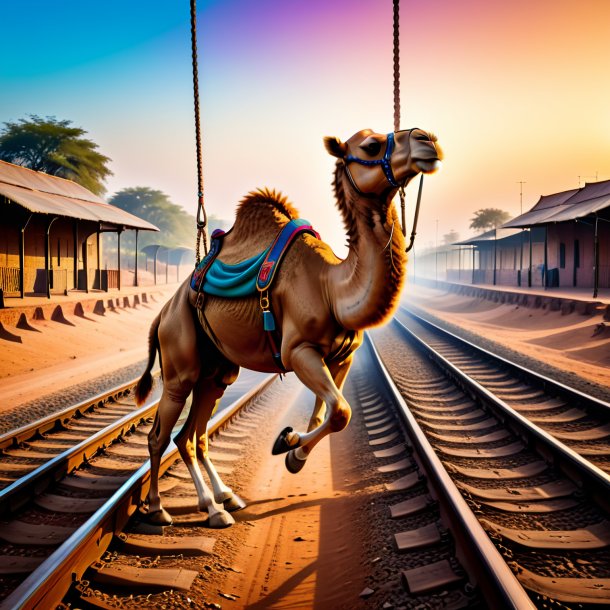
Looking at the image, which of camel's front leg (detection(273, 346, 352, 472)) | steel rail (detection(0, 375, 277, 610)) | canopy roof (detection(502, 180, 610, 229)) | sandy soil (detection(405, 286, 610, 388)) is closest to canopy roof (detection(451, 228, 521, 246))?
canopy roof (detection(502, 180, 610, 229))

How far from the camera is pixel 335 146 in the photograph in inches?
135

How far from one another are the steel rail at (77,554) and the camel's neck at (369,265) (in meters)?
2.15

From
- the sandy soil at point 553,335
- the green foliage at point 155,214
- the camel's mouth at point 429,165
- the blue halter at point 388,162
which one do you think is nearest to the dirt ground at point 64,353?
the blue halter at point 388,162

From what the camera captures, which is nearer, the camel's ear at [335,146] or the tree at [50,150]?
the camel's ear at [335,146]

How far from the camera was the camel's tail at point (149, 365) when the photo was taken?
195 inches

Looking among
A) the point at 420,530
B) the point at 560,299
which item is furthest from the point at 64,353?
the point at 560,299

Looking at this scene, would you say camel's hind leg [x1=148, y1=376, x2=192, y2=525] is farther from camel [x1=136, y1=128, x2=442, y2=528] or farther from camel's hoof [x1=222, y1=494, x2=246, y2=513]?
camel's hoof [x1=222, y1=494, x2=246, y2=513]

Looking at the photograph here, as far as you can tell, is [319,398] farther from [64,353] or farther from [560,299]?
[560,299]

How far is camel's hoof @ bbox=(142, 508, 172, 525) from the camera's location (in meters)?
4.34

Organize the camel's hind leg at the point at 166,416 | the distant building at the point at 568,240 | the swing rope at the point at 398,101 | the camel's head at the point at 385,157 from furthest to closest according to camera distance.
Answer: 1. the distant building at the point at 568,240
2. the camel's hind leg at the point at 166,416
3. the swing rope at the point at 398,101
4. the camel's head at the point at 385,157

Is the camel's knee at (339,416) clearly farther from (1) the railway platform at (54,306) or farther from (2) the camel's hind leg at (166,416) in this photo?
(1) the railway platform at (54,306)

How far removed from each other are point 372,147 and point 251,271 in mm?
1264

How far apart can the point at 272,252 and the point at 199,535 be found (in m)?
2.25

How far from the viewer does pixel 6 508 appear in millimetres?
4680
